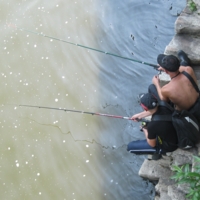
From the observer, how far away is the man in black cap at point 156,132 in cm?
406

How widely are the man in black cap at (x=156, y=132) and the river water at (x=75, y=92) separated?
100cm

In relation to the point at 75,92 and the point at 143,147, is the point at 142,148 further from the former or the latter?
the point at 75,92

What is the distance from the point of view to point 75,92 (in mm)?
6402

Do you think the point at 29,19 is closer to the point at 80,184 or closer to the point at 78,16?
the point at 78,16

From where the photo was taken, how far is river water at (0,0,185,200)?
5.71 meters

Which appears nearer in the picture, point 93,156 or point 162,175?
point 162,175

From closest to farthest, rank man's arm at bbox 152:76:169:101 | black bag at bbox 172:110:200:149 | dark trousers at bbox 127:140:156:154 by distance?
black bag at bbox 172:110:200:149
man's arm at bbox 152:76:169:101
dark trousers at bbox 127:140:156:154

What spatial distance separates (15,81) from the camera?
6680mm

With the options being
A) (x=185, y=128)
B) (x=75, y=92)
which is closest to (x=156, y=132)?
(x=185, y=128)

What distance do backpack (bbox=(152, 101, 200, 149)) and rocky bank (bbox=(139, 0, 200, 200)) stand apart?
0.33m

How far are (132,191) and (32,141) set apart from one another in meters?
1.77

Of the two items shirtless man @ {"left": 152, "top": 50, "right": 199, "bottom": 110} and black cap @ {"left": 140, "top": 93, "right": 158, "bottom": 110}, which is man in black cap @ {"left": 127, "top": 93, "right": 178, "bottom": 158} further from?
shirtless man @ {"left": 152, "top": 50, "right": 199, "bottom": 110}

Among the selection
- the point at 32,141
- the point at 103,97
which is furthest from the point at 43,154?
the point at 103,97

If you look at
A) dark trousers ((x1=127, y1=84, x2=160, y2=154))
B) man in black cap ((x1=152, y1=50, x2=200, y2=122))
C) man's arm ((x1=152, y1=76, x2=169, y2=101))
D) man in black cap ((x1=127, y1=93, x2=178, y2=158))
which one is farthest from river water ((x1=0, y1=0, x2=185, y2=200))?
man in black cap ((x1=152, y1=50, x2=200, y2=122))
